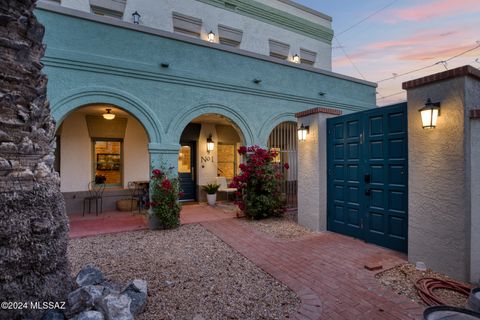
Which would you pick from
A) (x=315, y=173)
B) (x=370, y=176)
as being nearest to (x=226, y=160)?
(x=315, y=173)

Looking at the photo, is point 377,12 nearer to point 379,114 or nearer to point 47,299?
point 379,114

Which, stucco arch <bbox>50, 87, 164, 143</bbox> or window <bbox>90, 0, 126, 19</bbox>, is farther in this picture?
window <bbox>90, 0, 126, 19</bbox>

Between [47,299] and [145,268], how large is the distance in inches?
66.4

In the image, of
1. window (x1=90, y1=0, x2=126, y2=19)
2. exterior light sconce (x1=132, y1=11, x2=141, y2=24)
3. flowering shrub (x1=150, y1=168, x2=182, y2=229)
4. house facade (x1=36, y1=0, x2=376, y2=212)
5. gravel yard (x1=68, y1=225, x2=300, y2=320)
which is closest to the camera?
gravel yard (x1=68, y1=225, x2=300, y2=320)

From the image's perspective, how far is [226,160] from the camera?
11.6 meters

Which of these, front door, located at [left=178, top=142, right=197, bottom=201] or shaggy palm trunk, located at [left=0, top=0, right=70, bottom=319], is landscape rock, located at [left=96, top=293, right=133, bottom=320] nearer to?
shaggy palm trunk, located at [left=0, top=0, right=70, bottom=319]

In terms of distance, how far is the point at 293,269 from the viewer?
13.1 feet

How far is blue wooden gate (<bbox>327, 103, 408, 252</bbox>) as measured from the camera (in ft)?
14.9

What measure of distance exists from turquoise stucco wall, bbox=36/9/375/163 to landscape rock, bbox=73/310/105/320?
4.50 meters

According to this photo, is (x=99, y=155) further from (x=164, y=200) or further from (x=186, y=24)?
(x=186, y=24)

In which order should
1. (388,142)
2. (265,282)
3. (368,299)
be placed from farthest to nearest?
1. (388,142)
2. (265,282)
3. (368,299)

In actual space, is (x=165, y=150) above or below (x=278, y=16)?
below

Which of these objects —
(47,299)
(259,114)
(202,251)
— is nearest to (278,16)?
(259,114)
